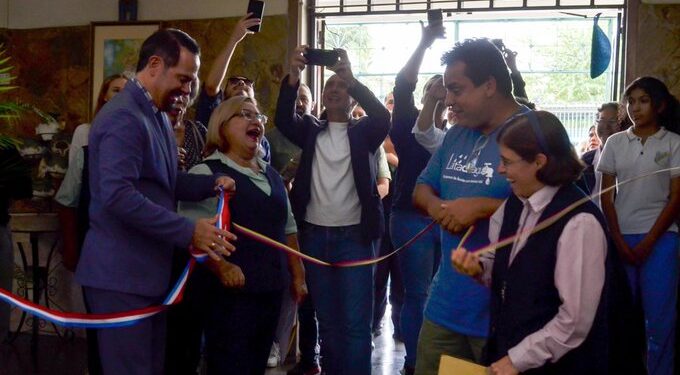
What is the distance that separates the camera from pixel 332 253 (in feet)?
11.9

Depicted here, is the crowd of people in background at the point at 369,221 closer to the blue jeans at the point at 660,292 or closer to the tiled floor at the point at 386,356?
the blue jeans at the point at 660,292

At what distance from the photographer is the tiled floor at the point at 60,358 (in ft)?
14.5

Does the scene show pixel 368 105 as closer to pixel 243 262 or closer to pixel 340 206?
pixel 340 206

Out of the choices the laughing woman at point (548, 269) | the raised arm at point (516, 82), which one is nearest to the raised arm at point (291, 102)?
the raised arm at point (516, 82)

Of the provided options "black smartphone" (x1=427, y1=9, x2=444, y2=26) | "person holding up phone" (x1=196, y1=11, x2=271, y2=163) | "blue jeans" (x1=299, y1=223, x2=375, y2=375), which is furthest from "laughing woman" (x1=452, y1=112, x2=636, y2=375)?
"person holding up phone" (x1=196, y1=11, x2=271, y2=163)

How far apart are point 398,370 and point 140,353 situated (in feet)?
7.45

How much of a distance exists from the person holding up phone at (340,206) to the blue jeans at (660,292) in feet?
4.33

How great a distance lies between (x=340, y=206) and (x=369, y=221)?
15cm

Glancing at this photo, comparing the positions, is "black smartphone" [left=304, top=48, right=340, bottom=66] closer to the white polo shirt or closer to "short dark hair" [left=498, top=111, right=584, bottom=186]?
the white polo shirt

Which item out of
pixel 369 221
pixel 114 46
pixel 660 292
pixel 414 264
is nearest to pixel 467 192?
pixel 369 221

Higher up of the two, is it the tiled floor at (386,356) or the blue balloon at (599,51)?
the blue balloon at (599,51)

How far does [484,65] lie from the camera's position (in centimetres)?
243

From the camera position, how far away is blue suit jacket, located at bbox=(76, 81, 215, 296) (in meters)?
2.25

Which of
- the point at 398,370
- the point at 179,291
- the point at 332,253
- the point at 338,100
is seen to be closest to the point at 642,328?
the point at 179,291
